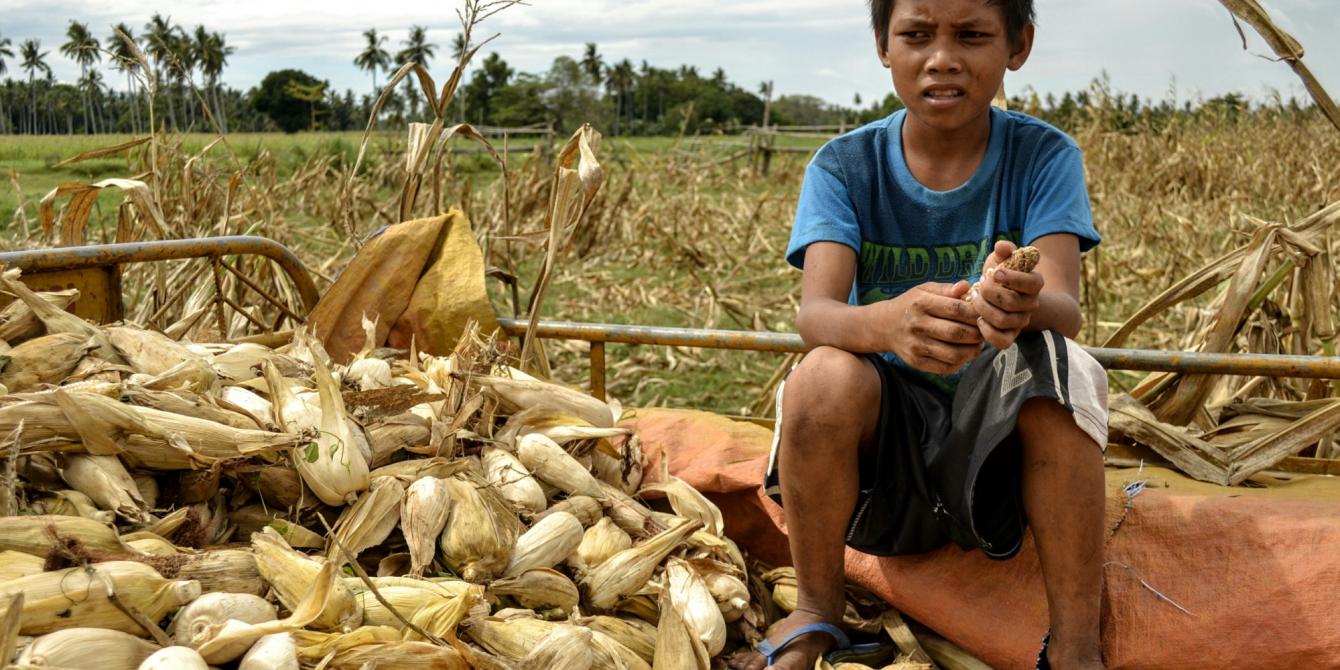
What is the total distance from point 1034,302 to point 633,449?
96 cm

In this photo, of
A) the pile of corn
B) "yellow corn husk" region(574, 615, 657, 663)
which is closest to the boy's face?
the pile of corn

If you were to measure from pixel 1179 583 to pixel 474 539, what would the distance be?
1154 mm

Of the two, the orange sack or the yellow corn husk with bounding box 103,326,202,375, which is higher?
the yellow corn husk with bounding box 103,326,202,375

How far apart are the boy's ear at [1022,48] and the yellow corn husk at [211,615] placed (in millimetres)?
1486

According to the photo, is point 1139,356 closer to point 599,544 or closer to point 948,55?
point 948,55

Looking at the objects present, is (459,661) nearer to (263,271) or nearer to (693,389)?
(263,271)

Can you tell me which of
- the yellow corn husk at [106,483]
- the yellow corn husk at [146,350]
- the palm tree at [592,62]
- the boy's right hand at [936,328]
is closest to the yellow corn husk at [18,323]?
the yellow corn husk at [146,350]

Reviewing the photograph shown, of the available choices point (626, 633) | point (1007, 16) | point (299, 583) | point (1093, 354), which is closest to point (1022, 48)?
point (1007, 16)

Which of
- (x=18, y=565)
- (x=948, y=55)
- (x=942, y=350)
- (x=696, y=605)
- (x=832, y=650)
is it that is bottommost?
(x=832, y=650)

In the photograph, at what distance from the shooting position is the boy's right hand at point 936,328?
4.91 ft

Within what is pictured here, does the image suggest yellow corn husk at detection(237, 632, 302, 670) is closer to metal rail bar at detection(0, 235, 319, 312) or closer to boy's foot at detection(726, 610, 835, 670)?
boy's foot at detection(726, 610, 835, 670)

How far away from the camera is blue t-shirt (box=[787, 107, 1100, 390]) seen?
1870 millimetres

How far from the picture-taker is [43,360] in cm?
180

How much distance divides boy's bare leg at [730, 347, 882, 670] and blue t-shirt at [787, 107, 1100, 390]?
268 mm
